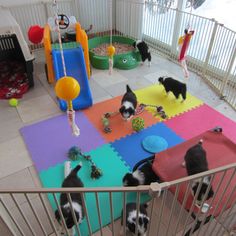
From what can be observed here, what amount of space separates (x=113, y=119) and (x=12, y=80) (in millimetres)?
1546

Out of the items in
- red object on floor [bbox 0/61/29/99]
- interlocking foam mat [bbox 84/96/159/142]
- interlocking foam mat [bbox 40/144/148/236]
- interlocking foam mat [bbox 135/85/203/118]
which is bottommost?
interlocking foam mat [bbox 40/144/148/236]

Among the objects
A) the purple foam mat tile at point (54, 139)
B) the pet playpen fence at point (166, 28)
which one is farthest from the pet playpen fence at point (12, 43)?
the purple foam mat tile at point (54, 139)

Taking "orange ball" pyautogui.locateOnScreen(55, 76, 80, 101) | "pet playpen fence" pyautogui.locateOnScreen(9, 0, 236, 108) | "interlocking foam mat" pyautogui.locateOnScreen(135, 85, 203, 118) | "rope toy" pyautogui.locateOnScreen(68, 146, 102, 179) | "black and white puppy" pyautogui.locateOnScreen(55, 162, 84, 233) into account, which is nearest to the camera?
"orange ball" pyautogui.locateOnScreen(55, 76, 80, 101)

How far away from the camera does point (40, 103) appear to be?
113 inches

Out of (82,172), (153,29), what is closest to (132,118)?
(82,172)

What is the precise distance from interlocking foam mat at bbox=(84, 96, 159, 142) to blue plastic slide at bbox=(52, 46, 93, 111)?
131mm

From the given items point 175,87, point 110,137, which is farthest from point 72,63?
point 175,87

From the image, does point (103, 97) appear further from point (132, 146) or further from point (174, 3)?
point (174, 3)

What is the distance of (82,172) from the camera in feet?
6.55

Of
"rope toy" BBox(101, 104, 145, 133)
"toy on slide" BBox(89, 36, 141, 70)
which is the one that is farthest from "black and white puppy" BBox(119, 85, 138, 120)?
"toy on slide" BBox(89, 36, 141, 70)

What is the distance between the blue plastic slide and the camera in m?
2.79

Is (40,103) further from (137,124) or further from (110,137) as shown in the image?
(137,124)

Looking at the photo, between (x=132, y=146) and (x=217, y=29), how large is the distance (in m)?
1.83

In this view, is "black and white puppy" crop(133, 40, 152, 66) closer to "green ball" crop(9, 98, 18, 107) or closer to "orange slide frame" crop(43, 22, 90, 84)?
"orange slide frame" crop(43, 22, 90, 84)
